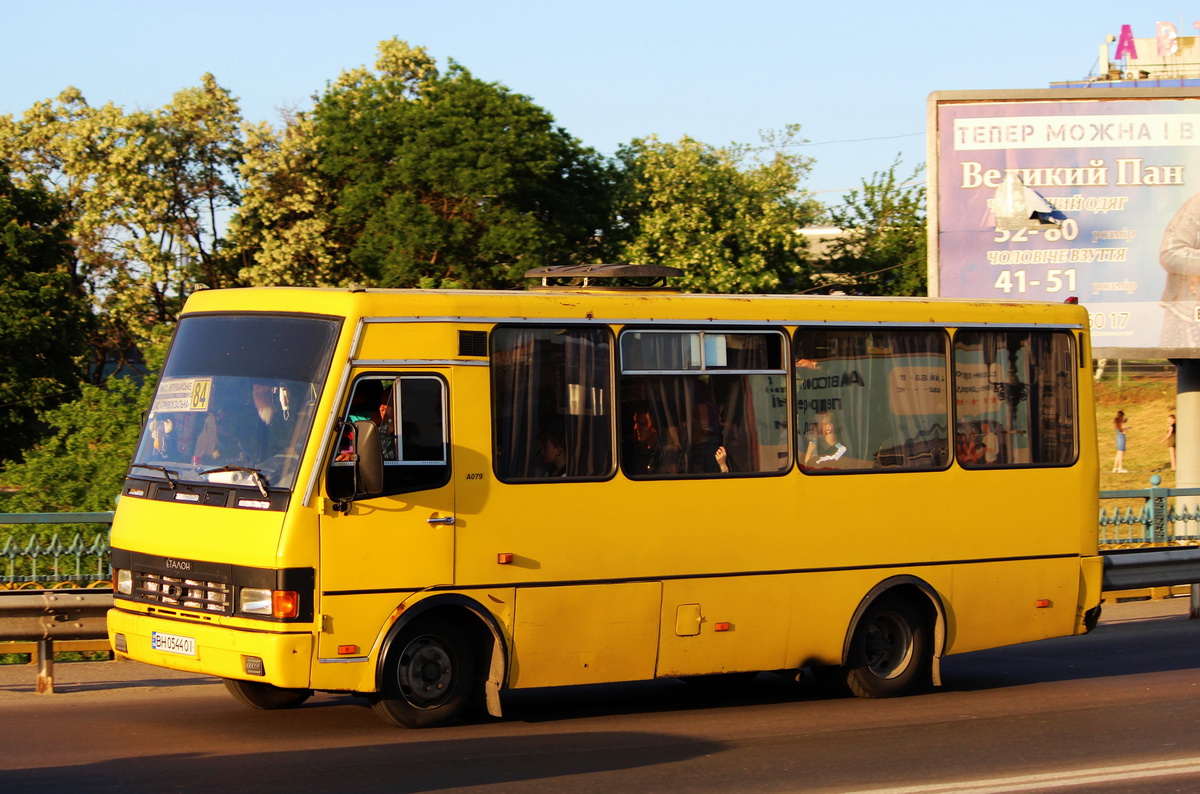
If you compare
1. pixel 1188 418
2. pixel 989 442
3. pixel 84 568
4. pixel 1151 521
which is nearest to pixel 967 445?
pixel 989 442

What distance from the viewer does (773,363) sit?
33.0 ft

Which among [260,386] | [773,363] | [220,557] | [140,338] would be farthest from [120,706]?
[140,338]

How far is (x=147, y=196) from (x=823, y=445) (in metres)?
32.6

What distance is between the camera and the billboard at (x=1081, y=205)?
21297 mm

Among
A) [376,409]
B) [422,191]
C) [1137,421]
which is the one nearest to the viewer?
[376,409]

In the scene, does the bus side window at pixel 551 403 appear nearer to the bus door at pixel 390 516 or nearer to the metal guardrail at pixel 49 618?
the bus door at pixel 390 516

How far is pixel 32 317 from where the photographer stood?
34.5 m

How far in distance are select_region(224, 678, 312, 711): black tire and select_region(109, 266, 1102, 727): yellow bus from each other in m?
0.02

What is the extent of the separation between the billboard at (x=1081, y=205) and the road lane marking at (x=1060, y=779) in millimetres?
14190

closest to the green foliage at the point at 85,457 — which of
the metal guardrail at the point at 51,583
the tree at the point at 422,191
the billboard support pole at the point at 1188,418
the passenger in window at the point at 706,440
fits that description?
the metal guardrail at the point at 51,583

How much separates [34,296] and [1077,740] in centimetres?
3118

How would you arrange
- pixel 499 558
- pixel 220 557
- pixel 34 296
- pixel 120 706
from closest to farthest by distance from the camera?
pixel 220 557, pixel 499 558, pixel 120 706, pixel 34 296

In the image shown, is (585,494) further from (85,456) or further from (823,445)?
(85,456)

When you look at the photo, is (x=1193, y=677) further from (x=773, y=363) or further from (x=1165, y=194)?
(x=1165, y=194)
